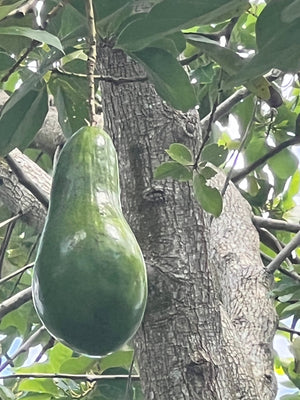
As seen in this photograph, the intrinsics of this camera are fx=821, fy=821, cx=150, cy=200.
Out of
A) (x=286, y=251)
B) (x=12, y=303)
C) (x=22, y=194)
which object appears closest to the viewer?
(x=12, y=303)

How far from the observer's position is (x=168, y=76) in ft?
2.68

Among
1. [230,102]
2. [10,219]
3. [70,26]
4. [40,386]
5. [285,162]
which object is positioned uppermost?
[70,26]

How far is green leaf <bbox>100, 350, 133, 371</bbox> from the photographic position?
1.34 meters

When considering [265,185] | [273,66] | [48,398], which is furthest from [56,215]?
[265,185]

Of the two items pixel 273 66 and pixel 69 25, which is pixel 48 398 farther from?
pixel 273 66

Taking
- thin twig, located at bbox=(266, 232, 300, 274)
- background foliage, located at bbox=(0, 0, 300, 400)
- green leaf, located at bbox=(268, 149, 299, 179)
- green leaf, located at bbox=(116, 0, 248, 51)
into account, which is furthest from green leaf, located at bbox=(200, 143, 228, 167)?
green leaf, located at bbox=(268, 149, 299, 179)

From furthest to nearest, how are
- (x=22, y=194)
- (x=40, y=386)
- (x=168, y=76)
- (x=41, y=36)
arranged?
(x=22, y=194) → (x=40, y=386) → (x=168, y=76) → (x=41, y=36)

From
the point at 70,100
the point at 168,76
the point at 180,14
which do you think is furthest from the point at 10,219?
the point at 180,14

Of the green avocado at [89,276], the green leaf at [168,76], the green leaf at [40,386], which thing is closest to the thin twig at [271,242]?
the green leaf at [40,386]

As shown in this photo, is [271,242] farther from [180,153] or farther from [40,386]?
[180,153]

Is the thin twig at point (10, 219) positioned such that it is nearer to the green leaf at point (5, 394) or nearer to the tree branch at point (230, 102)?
the green leaf at point (5, 394)

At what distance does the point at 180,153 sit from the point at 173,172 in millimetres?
30

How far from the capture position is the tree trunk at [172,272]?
97cm

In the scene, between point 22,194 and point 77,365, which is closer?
point 77,365
